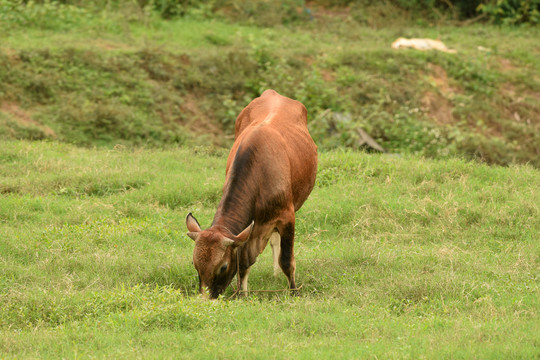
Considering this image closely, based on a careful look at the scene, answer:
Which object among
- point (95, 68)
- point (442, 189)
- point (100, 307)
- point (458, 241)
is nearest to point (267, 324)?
point (100, 307)

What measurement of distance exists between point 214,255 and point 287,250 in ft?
3.53

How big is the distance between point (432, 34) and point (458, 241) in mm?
12923

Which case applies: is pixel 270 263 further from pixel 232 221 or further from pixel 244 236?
pixel 244 236

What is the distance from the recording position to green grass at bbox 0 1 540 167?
544 inches

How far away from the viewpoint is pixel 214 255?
604 cm

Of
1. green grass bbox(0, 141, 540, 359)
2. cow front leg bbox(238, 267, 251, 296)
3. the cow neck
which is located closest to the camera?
green grass bbox(0, 141, 540, 359)

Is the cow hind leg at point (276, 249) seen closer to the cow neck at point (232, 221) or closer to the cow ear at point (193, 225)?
the cow neck at point (232, 221)

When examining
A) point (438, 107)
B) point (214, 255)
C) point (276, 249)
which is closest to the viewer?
point (214, 255)

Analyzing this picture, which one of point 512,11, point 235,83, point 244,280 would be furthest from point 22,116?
point 512,11

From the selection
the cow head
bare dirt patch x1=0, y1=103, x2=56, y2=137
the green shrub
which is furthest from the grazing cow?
the green shrub

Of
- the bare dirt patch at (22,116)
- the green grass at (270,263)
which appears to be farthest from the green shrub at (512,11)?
the bare dirt patch at (22,116)

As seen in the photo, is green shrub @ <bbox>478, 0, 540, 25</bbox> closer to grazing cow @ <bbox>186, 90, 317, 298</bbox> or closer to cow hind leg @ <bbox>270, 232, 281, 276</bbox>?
grazing cow @ <bbox>186, 90, 317, 298</bbox>

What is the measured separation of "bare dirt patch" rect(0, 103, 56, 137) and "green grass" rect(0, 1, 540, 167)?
1.3 inches

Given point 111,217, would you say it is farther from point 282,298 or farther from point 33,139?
point 33,139
